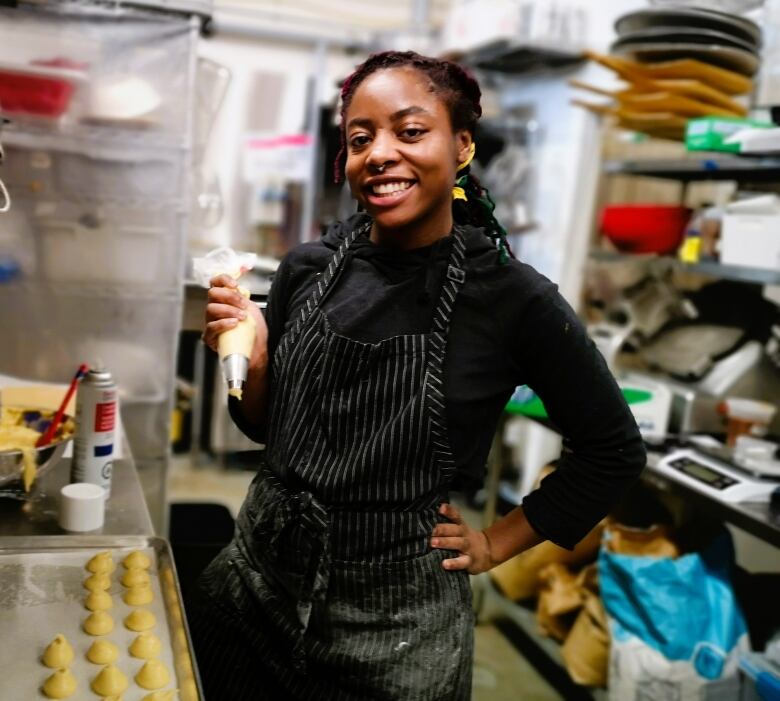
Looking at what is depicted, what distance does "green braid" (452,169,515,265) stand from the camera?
1204 mm

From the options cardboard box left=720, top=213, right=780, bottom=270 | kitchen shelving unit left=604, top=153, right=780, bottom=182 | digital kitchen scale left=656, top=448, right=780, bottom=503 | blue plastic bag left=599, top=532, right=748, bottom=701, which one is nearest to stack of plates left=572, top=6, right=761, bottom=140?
kitchen shelving unit left=604, top=153, right=780, bottom=182

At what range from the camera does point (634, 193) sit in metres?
3.74

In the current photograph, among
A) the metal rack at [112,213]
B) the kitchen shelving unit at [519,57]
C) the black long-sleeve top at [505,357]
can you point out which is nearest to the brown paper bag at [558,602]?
the metal rack at [112,213]

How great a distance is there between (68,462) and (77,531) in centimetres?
35

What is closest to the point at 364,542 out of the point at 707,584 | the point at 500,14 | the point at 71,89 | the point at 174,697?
the point at 174,697

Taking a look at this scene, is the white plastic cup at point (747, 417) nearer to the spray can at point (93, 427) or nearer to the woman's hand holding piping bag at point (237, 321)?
the woman's hand holding piping bag at point (237, 321)

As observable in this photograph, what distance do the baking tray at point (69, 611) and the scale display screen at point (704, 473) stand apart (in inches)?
55.4

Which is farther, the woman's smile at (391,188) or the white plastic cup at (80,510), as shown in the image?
the white plastic cup at (80,510)

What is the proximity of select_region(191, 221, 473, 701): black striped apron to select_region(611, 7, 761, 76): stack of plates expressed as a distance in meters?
1.78

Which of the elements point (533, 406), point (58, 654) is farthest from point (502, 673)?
point (58, 654)

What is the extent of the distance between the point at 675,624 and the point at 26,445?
1.63 metres

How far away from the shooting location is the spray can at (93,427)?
1.42 m

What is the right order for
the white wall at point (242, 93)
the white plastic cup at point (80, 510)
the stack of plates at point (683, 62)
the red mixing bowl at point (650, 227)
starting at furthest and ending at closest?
the white wall at point (242, 93)
the red mixing bowl at point (650, 227)
the stack of plates at point (683, 62)
the white plastic cup at point (80, 510)

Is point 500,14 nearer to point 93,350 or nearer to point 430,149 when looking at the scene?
point 93,350
